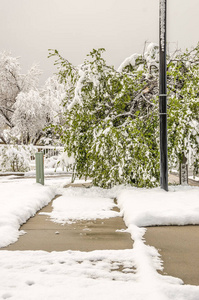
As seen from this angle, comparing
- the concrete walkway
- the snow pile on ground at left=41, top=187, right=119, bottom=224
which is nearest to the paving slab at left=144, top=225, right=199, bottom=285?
the concrete walkway

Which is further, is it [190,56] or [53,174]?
[53,174]

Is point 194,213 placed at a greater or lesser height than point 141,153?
lesser

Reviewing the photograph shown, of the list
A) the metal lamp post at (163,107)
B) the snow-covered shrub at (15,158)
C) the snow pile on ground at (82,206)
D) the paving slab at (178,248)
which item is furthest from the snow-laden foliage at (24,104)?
the paving slab at (178,248)

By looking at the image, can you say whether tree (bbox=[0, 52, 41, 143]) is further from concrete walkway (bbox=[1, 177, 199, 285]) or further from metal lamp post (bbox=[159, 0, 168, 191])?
concrete walkway (bbox=[1, 177, 199, 285])

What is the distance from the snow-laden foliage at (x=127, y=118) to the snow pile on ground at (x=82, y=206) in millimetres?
522

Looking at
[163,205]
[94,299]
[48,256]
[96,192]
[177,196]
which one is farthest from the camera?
[96,192]

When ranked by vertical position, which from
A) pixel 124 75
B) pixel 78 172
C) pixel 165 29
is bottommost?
pixel 78 172

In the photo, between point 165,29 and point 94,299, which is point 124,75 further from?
point 94,299

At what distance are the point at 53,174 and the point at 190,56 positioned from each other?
350 inches

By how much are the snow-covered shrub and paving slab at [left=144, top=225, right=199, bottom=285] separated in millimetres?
11988

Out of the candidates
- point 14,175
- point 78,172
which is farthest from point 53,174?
point 78,172

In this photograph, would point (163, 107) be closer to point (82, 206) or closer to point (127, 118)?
point (127, 118)

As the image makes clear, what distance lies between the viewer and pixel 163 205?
550cm

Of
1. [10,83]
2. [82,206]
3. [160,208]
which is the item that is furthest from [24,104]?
[160,208]
